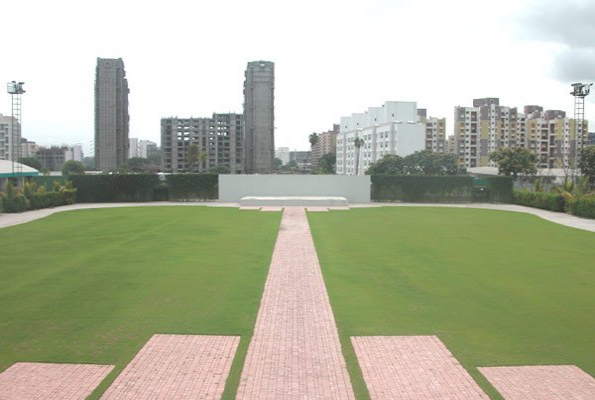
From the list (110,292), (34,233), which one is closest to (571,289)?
(110,292)

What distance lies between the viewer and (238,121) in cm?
10419

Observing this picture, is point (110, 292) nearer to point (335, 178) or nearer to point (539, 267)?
point (539, 267)

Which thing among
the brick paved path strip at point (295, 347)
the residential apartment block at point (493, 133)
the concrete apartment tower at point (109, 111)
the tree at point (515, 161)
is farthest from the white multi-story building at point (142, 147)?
the brick paved path strip at point (295, 347)

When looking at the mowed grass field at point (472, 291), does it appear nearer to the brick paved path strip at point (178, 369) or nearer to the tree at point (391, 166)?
the brick paved path strip at point (178, 369)

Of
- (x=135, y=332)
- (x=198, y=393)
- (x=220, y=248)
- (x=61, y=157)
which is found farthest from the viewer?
(x=61, y=157)

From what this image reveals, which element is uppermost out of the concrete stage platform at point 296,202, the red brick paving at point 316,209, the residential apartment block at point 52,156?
the residential apartment block at point 52,156

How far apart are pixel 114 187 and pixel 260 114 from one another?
145 ft

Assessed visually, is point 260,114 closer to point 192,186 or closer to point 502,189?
point 192,186

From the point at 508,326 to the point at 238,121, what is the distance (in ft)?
329

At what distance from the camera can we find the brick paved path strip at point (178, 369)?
4.68m

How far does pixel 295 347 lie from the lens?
19.2ft

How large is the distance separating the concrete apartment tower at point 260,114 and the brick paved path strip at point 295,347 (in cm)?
6631

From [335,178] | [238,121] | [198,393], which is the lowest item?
[198,393]

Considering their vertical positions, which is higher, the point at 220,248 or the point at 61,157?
the point at 61,157
